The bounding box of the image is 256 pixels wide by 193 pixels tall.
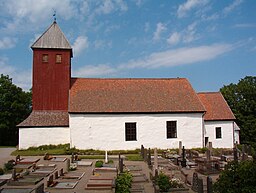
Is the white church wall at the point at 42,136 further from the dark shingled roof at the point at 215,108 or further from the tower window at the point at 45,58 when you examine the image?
the dark shingled roof at the point at 215,108

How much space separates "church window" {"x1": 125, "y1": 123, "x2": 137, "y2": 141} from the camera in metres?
26.8

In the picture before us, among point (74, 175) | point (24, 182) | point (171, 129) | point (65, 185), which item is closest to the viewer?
point (65, 185)

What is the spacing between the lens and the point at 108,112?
26453 mm

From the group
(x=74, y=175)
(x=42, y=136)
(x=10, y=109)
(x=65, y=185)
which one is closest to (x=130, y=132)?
(x=42, y=136)

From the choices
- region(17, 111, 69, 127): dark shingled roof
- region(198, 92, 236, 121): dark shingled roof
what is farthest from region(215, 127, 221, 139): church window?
region(17, 111, 69, 127): dark shingled roof

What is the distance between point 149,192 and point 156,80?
787 inches

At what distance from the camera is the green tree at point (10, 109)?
141ft

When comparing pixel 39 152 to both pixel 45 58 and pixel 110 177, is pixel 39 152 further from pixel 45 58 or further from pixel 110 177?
pixel 110 177

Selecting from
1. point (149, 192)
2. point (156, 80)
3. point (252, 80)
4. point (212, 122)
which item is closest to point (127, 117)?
point (156, 80)

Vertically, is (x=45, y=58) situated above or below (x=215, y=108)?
above

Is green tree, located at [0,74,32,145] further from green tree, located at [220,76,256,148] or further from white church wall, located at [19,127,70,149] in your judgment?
green tree, located at [220,76,256,148]

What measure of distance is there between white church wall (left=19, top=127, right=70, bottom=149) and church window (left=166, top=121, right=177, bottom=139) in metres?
9.64

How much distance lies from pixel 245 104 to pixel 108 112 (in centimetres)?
2615

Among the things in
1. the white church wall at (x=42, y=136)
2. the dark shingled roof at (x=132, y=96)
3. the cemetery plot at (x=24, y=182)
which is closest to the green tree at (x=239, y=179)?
the cemetery plot at (x=24, y=182)
